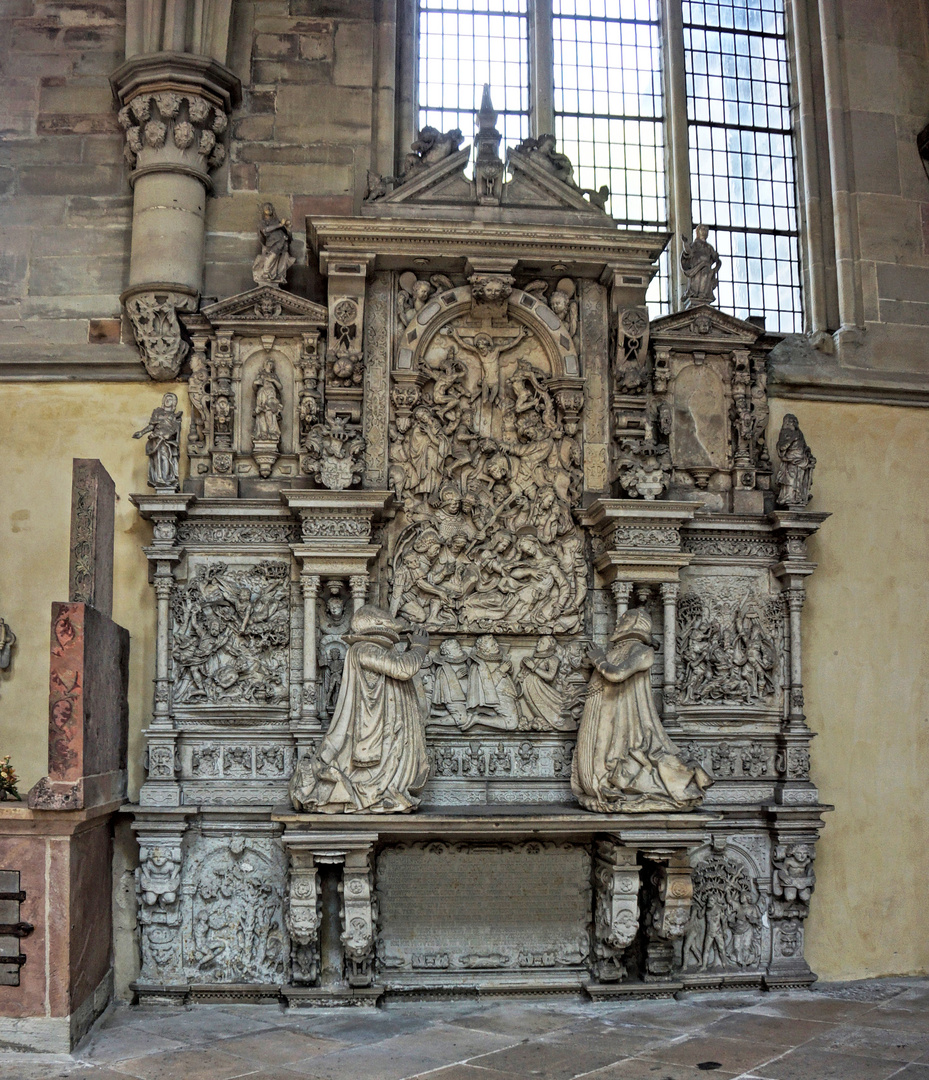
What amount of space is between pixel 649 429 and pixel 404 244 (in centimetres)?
220

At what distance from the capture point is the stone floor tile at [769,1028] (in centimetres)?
717

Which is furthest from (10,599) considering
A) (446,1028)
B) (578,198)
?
(578,198)

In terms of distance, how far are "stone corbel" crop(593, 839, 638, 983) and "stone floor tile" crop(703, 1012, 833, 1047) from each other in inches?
31.3

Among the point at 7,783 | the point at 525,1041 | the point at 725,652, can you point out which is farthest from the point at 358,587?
the point at 525,1041

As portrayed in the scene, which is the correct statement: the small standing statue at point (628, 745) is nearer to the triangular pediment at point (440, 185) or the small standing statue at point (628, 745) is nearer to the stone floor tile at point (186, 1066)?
the stone floor tile at point (186, 1066)

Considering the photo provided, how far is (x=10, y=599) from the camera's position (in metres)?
8.68

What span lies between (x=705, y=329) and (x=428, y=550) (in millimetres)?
2656

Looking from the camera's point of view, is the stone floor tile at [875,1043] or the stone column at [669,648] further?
the stone column at [669,648]

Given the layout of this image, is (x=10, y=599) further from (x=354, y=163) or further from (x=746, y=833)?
(x=746, y=833)

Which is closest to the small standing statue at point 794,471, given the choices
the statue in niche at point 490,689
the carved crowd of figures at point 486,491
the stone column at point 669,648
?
the stone column at point 669,648

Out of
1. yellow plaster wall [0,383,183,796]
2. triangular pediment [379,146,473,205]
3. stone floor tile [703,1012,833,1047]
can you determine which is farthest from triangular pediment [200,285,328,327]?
stone floor tile [703,1012,833,1047]

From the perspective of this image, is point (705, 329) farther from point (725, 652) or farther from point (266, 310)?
point (266, 310)

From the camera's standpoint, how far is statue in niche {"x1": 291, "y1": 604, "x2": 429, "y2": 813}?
25.3 feet

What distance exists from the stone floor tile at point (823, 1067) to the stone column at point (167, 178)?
6.00 meters
